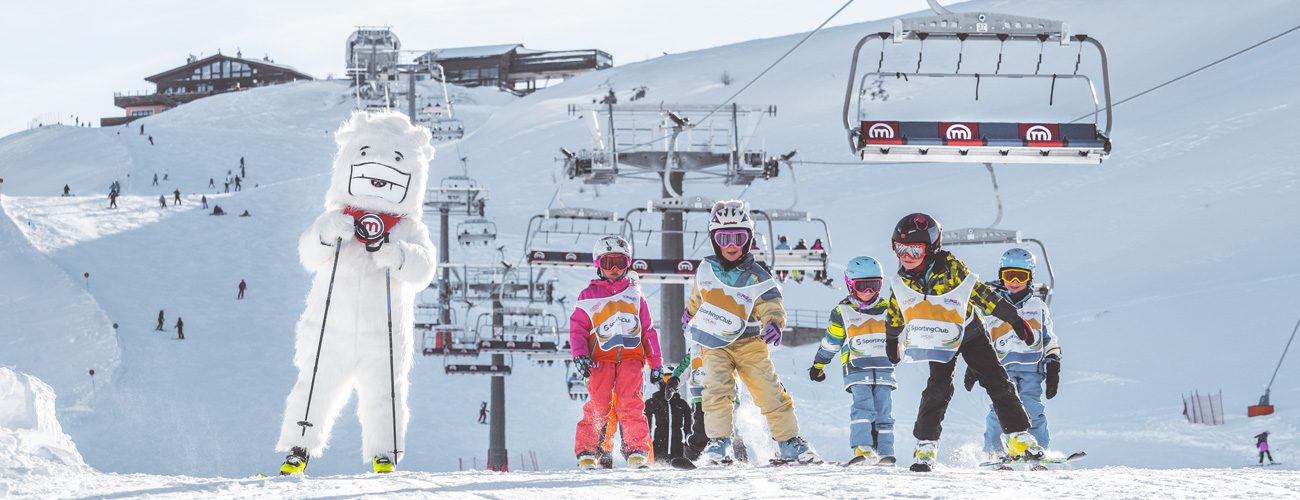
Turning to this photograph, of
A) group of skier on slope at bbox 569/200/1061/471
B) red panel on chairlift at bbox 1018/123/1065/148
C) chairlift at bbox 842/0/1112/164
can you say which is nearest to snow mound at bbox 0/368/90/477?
group of skier on slope at bbox 569/200/1061/471

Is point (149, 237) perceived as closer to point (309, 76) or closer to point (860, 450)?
point (860, 450)

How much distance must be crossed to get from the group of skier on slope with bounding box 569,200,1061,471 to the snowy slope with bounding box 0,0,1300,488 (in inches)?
59.3

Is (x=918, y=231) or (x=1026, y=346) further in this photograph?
(x=1026, y=346)

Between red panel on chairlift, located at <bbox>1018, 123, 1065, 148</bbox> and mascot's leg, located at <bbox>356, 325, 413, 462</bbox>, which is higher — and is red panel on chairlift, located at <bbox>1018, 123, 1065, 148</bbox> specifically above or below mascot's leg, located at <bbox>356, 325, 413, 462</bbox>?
above

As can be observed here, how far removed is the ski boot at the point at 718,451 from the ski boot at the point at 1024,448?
1.60 metres

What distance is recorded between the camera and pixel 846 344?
9000mm

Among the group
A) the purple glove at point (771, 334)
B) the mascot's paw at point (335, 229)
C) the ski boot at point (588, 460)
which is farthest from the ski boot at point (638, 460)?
the mascot's paw at point (335, 229)

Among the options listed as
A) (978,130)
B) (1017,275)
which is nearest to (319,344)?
(1017,275)

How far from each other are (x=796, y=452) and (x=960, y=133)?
2.87 meters

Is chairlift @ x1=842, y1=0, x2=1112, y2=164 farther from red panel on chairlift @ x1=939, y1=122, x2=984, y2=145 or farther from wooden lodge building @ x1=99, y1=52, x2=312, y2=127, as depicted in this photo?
wooden lodge building @ x1=99, y1=52, x2=312, y2=127

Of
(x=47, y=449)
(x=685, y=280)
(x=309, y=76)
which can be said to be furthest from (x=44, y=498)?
(x=309, y=76)

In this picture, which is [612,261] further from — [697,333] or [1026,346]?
[1026,346]

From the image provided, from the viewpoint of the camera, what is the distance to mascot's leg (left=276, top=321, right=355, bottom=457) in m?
8.54

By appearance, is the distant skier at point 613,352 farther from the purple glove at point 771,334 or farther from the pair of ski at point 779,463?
the purple glove at point 771,334
